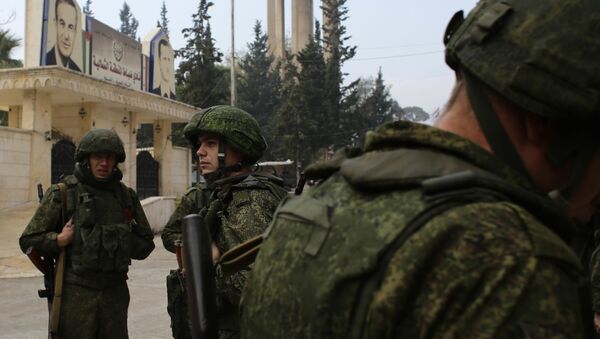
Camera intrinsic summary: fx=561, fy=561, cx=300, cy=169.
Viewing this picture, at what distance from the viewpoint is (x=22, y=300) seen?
6992 millimetres

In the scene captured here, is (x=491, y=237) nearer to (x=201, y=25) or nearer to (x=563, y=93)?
(x=563, y=93)

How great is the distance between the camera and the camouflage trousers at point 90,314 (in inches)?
142

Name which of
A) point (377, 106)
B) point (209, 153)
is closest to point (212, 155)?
point (209, 153)

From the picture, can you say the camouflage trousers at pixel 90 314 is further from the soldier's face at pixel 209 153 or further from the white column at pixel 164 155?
the white column at pixel 164 155

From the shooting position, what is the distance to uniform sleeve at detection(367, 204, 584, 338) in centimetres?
78

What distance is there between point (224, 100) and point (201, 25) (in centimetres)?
608

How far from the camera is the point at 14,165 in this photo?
14562mm

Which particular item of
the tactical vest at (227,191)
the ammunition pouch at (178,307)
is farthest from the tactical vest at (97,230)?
the tactical vest at (227,191)

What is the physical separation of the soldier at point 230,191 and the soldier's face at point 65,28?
1405cm

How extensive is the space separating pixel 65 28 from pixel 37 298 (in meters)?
10.9

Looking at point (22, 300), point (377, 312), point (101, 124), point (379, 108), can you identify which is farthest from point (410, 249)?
point (379, 108)

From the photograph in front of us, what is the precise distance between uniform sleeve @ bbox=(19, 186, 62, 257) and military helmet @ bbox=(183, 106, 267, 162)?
1.24 meters

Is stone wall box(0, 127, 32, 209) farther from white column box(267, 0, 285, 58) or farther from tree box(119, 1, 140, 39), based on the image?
tree box(119, 1, 140, 39)

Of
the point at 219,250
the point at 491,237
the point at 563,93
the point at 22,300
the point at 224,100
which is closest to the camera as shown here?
the point at 491,237
